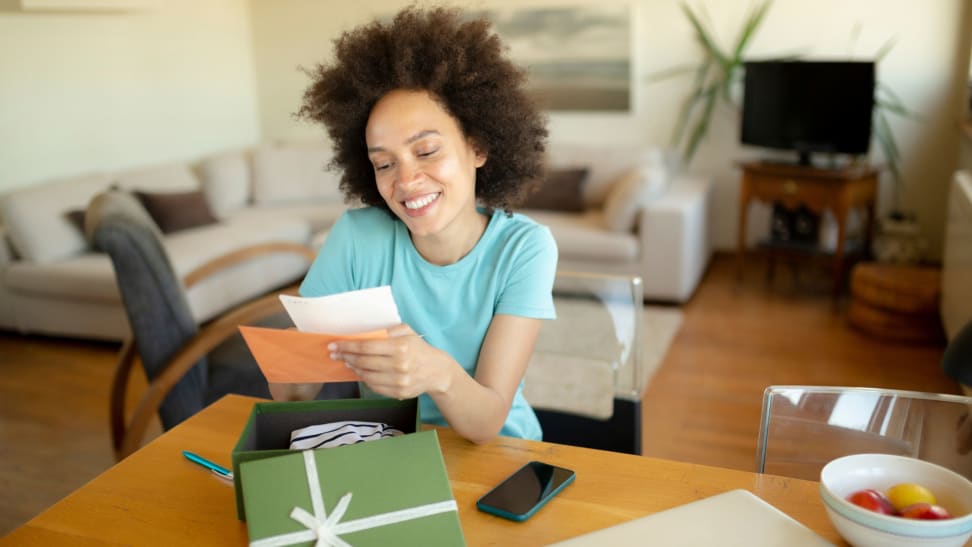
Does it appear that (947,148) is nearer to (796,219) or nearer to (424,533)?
(796,219)

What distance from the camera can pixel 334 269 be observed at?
→ 152 cm

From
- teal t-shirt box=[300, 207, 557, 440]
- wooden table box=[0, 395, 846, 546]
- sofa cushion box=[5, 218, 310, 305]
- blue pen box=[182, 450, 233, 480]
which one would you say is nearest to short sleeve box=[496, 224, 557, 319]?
teal t-shirt box=[300, 207, 557, 440]

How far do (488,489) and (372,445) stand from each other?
20 centimetres

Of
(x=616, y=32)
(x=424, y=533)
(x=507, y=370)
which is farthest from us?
(x=616, y=32)

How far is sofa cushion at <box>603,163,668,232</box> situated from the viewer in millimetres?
4125

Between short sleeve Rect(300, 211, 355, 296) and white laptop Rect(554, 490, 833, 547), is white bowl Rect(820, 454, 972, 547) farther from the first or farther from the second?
short sleeve Rect(300, 211, 355, 296)

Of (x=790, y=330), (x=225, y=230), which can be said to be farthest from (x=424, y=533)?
(x=225, y=230)

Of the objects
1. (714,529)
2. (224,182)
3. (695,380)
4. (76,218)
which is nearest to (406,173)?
→ (714,529)

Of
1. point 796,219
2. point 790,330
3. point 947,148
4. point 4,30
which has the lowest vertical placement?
point 790,330

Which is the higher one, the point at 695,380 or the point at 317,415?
the point at 317,415

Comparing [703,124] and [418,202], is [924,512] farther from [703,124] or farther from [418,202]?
[703,124]

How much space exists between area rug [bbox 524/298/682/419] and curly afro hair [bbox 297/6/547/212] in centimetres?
28

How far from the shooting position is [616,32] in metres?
4.99

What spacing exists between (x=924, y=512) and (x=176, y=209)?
4.04 m
